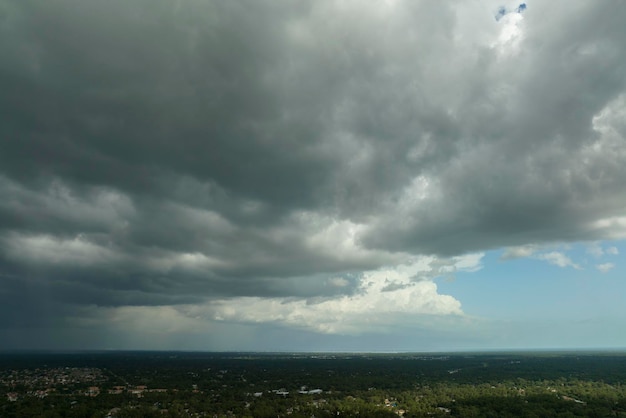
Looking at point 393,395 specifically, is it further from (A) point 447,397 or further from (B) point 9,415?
(B) point 9,415

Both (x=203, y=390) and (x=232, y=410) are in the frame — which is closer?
(x=232, y=410)

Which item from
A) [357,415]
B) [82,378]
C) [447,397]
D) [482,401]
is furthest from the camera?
[82,378]

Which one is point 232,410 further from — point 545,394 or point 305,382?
point 545,394

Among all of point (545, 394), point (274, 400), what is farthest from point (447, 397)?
point (274, 400)

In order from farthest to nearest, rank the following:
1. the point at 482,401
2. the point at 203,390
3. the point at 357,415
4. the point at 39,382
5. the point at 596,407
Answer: the point at 39,382 → the point at 203,390 → the point at 482,401 → the point at 596,407 → the point at 357,415

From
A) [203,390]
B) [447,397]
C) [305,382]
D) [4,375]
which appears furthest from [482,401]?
[4,375]

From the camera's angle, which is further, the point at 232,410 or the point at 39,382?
the point at 39,382

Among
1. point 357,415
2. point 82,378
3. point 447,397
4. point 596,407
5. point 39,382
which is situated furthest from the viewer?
point 82,378

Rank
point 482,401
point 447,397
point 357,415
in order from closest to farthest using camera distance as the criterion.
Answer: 1. point 357,415
2. point 482,401
3. point 447,397
